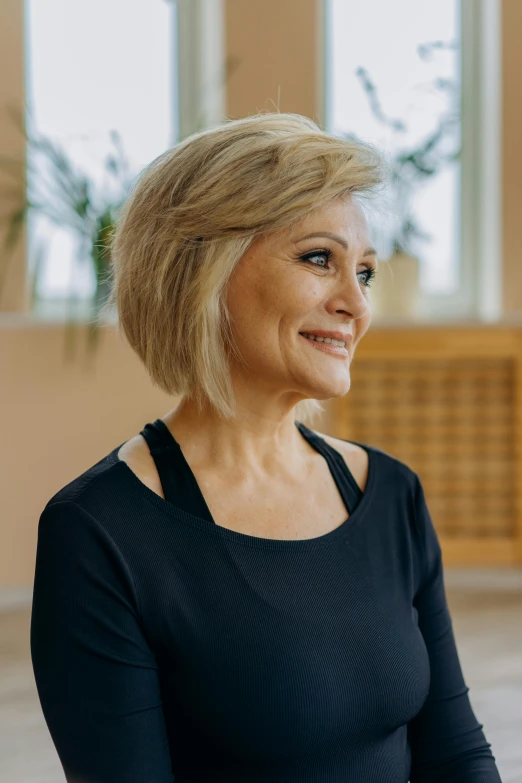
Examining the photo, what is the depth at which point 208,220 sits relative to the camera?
1116 mm

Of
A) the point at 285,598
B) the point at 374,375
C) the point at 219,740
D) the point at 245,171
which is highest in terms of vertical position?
the point at 245,171

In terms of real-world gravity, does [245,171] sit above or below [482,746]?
above

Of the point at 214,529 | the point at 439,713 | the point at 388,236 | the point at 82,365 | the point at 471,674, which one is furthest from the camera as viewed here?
the point at 82,365

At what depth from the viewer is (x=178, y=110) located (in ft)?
14.9

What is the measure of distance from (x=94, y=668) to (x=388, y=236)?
→ 304 centimetres

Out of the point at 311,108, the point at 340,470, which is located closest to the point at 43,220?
the point at 311,108

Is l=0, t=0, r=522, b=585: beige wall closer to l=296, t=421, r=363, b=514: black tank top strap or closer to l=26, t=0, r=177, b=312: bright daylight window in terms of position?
l=26, t=0, r=177, b=312: bright daylight window

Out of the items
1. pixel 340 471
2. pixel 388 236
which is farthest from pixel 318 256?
pixel 388 236

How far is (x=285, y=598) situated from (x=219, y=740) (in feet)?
0.58

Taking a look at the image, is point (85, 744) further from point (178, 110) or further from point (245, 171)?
point (178, 110)

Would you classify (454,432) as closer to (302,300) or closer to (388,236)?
(388,236)

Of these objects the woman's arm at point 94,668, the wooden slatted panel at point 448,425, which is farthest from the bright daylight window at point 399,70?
the woman's arm at point 94,668

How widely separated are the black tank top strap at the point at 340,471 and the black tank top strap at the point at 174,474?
0.22 m

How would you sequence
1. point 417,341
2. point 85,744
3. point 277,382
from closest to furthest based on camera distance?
point 85,744, point 277,382, point 417,341
